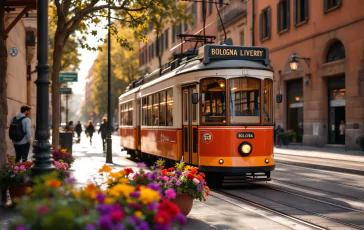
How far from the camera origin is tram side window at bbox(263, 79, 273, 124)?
12.6 meters

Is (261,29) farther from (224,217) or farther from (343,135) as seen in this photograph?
(224,217)

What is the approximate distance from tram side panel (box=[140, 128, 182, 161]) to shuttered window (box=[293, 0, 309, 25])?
16.7m

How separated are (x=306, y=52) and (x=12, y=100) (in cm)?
1824

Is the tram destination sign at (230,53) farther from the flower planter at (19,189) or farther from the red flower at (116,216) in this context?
the red flower at (116,216)

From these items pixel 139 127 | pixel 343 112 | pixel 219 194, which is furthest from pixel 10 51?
pixel 343 112

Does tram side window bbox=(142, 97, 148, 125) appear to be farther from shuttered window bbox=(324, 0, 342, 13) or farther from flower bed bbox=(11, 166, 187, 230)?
flower bed bbox=(11, 166, 187, 230)

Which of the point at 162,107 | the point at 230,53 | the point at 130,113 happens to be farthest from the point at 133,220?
the point at 130,113

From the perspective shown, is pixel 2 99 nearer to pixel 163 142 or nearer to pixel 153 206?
pixel 163 142

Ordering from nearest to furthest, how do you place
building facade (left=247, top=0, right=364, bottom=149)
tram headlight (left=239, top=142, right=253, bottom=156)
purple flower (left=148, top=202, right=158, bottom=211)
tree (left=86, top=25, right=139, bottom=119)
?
1. purple flower (left=148, top=202, right=158, bottom=211)
2. tram headlight (left=239, top=142, right=253, bottom=156)
3. building facade (left=247, top=0, right=364, bottom=149)
4. tree (left=86, top=25, right=139, bottom=119)

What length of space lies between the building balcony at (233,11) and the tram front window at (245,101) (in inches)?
1152

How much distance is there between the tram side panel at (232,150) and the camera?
12.3m

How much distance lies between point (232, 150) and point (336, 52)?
731 inches

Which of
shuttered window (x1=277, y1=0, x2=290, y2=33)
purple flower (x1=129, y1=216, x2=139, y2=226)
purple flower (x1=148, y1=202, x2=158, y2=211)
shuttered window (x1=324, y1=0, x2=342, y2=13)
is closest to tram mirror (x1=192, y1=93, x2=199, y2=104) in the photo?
purple flower (x1=148, y1=202, x2=158, y2=211)

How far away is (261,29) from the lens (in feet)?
126
